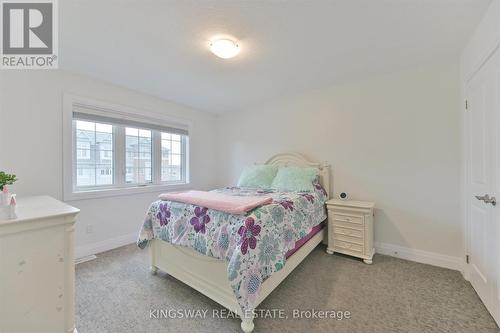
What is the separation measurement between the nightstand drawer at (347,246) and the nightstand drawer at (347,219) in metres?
0.26

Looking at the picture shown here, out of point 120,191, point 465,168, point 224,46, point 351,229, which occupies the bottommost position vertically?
point 351,229

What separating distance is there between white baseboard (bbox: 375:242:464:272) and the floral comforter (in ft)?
3.87

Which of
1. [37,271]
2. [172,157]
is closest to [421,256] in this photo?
[37,271]

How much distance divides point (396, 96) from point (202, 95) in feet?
8.79

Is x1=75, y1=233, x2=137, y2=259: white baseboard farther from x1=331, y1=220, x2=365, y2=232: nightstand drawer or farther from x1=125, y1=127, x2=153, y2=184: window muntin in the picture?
x1=331, y1=220, x2=365, y2=232: nightstand drawer

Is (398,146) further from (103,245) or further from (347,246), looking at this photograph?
(103,245)

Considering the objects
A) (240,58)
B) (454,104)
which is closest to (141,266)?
(240,58)

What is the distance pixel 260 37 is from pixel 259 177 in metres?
1.87

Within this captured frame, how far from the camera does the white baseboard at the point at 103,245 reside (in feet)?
8.16

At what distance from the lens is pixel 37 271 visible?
113 cm

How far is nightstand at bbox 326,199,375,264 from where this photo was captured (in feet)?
7.81

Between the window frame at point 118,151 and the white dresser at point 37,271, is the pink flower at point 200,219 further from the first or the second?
the window frame at point 118,151

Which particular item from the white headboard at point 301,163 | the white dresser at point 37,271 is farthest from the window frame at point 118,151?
the white headboard at point 301,163

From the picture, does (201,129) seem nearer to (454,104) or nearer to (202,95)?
(202,95)
